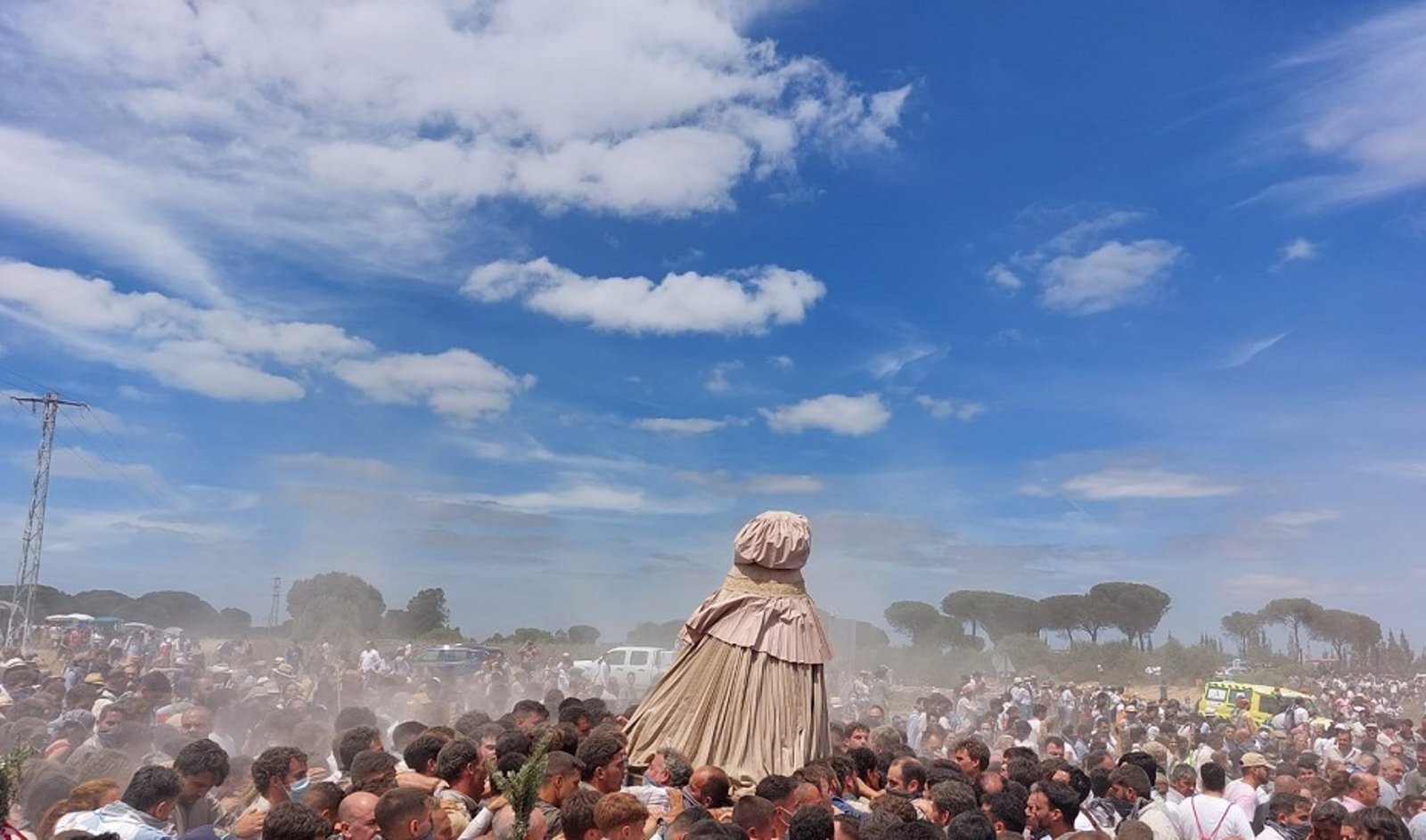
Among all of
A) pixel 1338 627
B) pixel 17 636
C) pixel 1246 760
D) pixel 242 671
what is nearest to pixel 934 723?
pixel 1246 760

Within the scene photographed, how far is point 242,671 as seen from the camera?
71.7 feet

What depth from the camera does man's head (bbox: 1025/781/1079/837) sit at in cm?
643

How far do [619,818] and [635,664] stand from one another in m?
24.3

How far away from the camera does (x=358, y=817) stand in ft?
15.9

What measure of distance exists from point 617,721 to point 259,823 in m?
4.16

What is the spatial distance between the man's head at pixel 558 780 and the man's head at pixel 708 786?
1.21 meters

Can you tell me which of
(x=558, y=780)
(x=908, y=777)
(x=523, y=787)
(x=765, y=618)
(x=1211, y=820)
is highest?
(x=765, y=618)

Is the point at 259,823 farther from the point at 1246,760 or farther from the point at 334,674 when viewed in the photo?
the point at 334,674

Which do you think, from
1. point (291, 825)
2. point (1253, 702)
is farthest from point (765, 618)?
point (1253, 702)

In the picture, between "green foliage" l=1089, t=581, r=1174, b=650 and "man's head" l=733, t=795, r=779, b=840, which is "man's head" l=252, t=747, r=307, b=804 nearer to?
"man's head" l=733, t=795, r=779, b=840

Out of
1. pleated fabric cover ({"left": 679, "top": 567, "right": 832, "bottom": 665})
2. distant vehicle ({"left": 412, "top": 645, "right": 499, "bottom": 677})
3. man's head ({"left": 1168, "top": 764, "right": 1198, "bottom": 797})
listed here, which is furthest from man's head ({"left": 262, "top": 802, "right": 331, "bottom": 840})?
distant vehicle ({"left": 412, "top": 645, "right": 499, "bottom": 677})

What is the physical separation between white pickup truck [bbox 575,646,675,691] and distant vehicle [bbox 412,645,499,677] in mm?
3397

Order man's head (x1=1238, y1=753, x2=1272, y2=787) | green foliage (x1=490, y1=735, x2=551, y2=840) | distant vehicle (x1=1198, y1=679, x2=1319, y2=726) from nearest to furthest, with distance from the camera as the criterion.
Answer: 1. green foliage (x1=490, y1=735, x2=551, y2=840)
2. man's head (x1=1238, y1=753, x2=1272, y2=787)
3. distant vehicle (x1=1198, y1=679, x2=1319, y2=726)

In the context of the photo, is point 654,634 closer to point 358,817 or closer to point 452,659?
point 452,659
